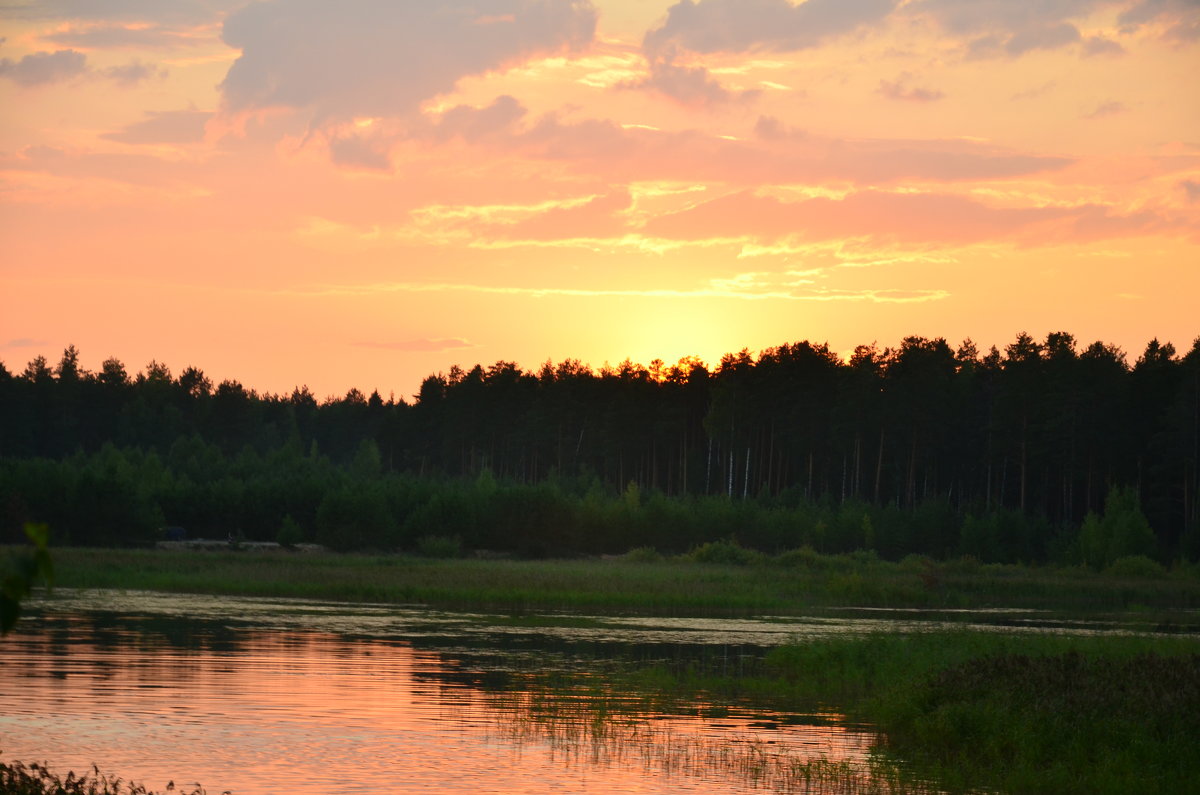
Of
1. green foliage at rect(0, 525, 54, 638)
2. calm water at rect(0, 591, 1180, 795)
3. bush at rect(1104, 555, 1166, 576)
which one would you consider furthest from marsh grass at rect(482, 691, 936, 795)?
bush at rect(1104, 555, 1166, 576)

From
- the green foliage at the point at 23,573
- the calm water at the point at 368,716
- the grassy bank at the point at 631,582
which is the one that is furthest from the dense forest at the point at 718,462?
the green foliage at the point at 23,573

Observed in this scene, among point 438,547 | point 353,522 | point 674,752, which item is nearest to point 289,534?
point 353,522

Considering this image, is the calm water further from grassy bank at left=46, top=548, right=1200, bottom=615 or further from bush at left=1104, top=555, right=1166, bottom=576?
bush at left=1104, top=555, right=1166, bottom=576

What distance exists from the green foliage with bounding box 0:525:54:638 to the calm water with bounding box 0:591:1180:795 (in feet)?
40.4

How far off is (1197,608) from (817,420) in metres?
57.6

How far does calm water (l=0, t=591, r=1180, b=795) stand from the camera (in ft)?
65.3

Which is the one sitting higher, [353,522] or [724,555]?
[353,522]

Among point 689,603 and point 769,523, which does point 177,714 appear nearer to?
point 689,603

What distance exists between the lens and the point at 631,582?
64.6 metres

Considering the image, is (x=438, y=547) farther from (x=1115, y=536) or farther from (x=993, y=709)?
(x=993, y=709)

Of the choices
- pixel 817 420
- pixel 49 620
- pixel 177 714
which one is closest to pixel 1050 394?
pixel 817 420

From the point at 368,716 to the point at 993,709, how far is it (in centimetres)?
1173

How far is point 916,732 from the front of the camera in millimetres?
24203

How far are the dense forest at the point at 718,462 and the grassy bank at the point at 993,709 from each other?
54662mm
